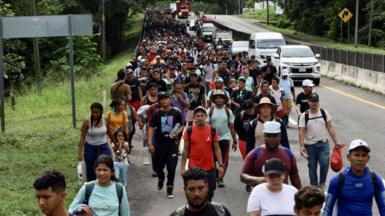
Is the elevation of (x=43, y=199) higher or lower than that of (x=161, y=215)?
higher

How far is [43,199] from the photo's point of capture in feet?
15.5

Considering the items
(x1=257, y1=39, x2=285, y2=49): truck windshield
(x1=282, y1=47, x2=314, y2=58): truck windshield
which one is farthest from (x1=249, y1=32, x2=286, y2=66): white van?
(x1=282, y1=47, x2=314, y2=58): truck windshield

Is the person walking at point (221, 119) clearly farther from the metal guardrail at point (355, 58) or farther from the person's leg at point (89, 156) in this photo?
the metal guardrail at point (355, 58)

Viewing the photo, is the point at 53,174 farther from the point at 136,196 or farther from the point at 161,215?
the point at 136,196

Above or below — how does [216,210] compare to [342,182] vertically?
above

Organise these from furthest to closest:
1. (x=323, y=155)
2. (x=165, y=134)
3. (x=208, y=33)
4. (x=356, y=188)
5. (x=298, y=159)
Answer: (x=208, y=33) → (x=298, y=159) → (x=165, y=134) → (x=323, y=155) → (x=356, y=188)

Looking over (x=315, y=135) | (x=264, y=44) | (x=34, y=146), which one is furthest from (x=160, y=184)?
(x=264, y=44)

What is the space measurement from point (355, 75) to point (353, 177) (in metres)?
26.4

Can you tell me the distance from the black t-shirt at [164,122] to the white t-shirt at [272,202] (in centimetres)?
501

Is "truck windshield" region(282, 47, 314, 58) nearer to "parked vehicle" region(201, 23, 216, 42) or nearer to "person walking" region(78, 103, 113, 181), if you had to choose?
"person walking" region(78, 103, 113, 181)

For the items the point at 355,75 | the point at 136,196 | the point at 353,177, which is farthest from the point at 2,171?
the point at 355,75

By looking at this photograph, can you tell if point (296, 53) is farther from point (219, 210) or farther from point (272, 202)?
point (219, 210)

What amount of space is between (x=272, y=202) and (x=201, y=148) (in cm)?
357

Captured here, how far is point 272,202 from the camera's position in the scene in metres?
6.09
